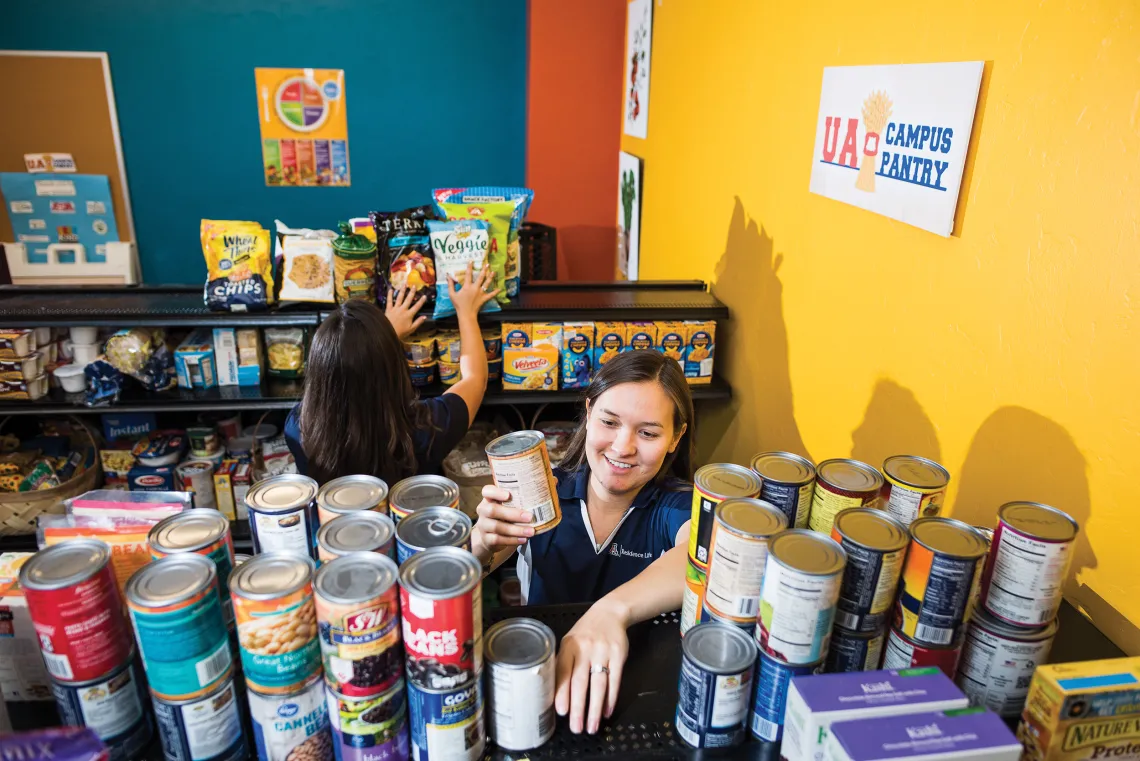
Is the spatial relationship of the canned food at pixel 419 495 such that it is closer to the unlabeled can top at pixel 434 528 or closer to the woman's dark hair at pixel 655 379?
the unlabeled can top at pixel 434 528

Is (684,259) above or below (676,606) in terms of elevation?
above

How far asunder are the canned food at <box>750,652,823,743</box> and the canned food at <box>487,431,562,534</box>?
0.38 meters

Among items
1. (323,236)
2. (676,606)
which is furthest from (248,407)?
(676,606)

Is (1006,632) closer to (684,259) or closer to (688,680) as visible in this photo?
(688,680)

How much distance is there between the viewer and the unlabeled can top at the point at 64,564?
3.00 ft

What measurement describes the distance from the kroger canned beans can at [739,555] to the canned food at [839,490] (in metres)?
0.12

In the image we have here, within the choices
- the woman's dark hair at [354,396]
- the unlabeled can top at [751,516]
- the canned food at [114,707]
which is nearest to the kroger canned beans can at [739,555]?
the unlabeled can top at [751,516]

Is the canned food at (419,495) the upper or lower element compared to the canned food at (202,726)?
upper

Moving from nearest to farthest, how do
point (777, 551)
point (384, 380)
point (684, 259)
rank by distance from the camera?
1. point (777, 551)
2. point (384, 380)
3. point (684, 259)

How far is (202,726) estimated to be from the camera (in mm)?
978

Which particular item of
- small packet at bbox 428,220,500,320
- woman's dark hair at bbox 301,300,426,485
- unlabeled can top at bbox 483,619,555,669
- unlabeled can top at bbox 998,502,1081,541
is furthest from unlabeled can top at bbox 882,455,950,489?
small packet at bbox 428,220,500,320

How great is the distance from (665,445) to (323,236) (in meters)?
1.62

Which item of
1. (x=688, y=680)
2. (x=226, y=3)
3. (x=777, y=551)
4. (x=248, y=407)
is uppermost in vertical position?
(x=226, y=3)

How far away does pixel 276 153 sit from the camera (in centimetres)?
518
